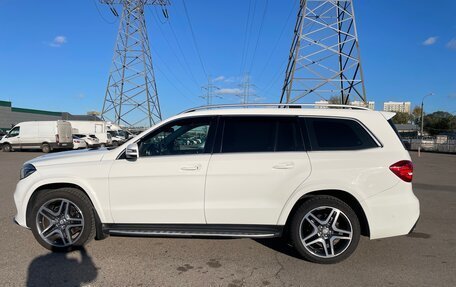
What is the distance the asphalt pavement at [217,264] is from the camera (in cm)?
421

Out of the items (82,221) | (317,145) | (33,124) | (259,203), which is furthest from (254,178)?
(33,124)

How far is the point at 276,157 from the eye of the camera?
475 centimetres

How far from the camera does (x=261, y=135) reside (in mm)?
4910

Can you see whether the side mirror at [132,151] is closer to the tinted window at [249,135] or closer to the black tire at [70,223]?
the black tire at [70,223]

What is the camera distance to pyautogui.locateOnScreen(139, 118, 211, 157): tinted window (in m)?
4.96

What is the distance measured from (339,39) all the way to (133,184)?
27.1m

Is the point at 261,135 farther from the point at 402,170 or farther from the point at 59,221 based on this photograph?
the point at 59,221

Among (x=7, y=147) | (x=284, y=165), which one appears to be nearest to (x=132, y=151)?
(x=284, y=165)

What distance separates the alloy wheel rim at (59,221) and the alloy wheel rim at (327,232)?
2.82m

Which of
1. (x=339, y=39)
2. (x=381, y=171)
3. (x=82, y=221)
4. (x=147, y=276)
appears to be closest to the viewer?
(x=147, y=276)

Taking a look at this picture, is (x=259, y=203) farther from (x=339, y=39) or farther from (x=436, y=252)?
(x=339, y=39)

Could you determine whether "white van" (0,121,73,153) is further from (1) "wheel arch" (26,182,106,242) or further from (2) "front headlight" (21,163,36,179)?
(1) "wheel arch" (26,182,106,242)

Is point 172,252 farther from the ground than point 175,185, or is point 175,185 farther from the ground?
point 175,185

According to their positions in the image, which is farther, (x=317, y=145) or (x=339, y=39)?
(x=339, y=39)
